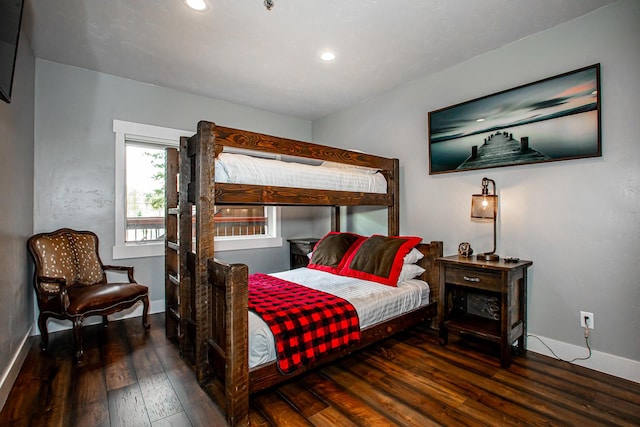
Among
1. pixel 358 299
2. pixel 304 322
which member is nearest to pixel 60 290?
pixel 304 322

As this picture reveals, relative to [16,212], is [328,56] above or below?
above

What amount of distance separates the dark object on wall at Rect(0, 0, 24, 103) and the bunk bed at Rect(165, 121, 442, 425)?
0.90 m

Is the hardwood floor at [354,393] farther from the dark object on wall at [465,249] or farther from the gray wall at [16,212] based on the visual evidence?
the dark object on wall at [465,249]

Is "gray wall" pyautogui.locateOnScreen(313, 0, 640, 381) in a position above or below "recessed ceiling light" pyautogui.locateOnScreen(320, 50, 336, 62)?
below

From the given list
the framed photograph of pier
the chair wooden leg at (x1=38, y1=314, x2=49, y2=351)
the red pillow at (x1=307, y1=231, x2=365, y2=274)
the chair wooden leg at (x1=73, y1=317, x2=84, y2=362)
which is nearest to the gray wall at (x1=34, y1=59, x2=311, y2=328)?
the chair wooden leg at (x1=38, y1=314, x2=49, y2=351)

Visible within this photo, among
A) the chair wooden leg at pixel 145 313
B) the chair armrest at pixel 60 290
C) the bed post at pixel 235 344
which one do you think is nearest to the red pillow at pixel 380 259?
the bed post at pixel 235 344

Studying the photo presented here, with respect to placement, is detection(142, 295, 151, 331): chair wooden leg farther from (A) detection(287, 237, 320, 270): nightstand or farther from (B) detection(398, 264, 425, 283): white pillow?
(B) detection(398, 264, 425, 283): white pillow

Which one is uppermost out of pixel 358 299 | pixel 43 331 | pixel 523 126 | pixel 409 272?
pixel 523 126

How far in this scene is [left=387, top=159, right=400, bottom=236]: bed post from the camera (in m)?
3.40

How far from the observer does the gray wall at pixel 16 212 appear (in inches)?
76.1

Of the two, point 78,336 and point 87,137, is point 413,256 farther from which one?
point 87,137

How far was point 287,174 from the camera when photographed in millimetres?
2385

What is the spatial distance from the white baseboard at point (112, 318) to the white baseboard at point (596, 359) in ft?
12.1

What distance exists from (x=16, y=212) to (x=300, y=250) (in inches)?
109
